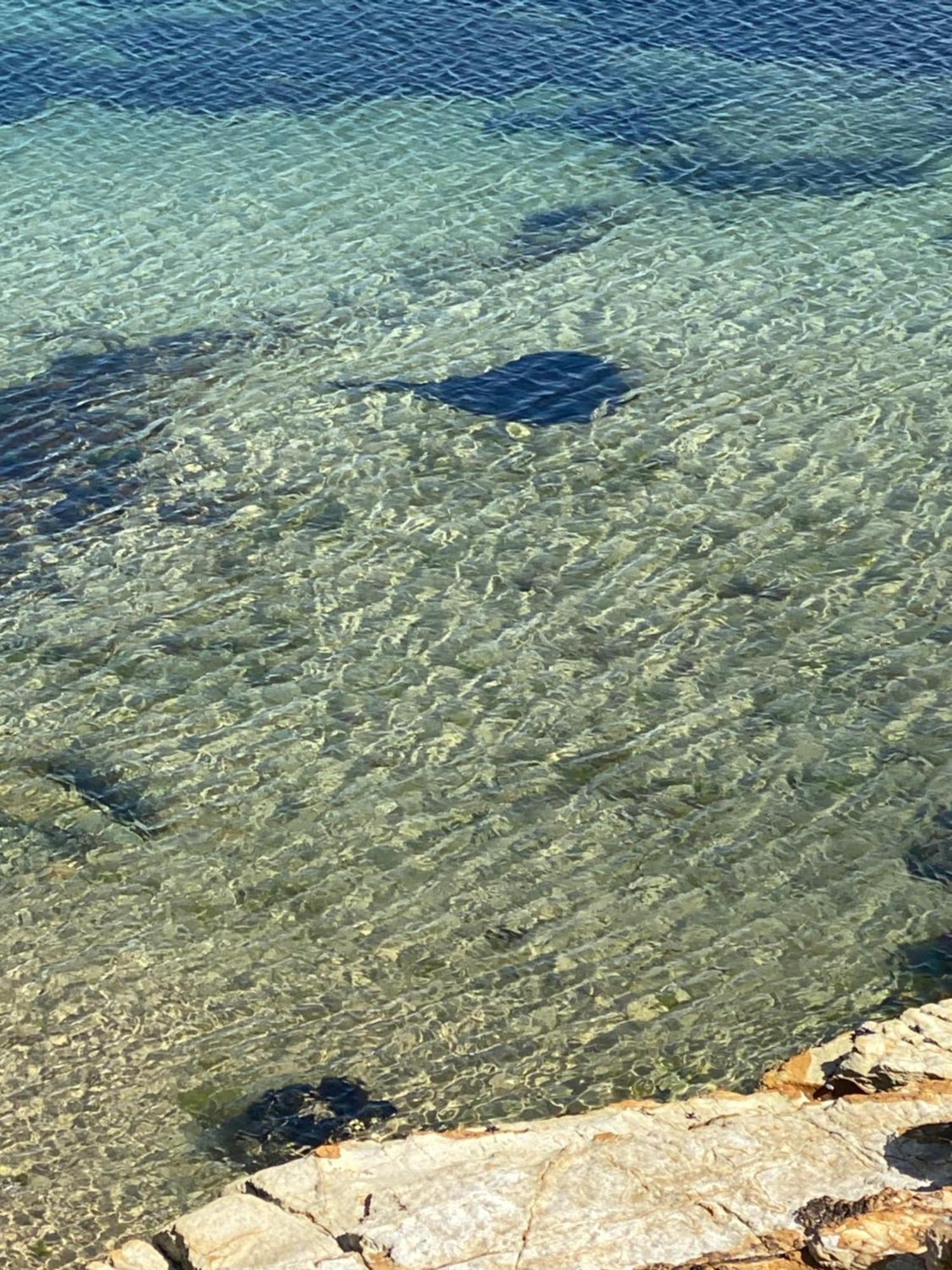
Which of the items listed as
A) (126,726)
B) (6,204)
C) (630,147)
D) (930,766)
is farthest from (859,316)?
(6,204)

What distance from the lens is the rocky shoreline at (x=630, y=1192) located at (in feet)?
39.1

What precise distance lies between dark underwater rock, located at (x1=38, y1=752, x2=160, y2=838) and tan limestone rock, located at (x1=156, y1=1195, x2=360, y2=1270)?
265 inches

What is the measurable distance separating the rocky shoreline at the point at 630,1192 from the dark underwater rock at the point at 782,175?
84.8 feet

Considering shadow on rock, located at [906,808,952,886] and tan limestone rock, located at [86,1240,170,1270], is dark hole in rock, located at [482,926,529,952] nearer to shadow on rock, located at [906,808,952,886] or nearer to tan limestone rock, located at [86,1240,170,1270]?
shadow on rock, located at [906,808,952,886]

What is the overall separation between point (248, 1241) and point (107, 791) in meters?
8.30

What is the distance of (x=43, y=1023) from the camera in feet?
55.3

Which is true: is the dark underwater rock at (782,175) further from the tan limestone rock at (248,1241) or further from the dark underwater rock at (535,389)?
the tan limestone rock at (248,1241)

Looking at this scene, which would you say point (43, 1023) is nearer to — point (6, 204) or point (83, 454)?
point (83, 454)

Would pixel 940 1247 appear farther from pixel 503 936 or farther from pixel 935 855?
pixel 935 855

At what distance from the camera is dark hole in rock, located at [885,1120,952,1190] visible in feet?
41.1

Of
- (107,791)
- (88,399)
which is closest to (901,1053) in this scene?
(107,791)

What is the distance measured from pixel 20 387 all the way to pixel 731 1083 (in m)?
19.6

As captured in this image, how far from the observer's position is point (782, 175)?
36.6m

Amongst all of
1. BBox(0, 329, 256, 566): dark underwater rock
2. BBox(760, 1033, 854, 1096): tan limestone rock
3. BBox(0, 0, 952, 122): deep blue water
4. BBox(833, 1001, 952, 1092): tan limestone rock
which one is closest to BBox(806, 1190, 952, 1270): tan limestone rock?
BBox(833, 1001, 952, 1092): tan limestone rock
